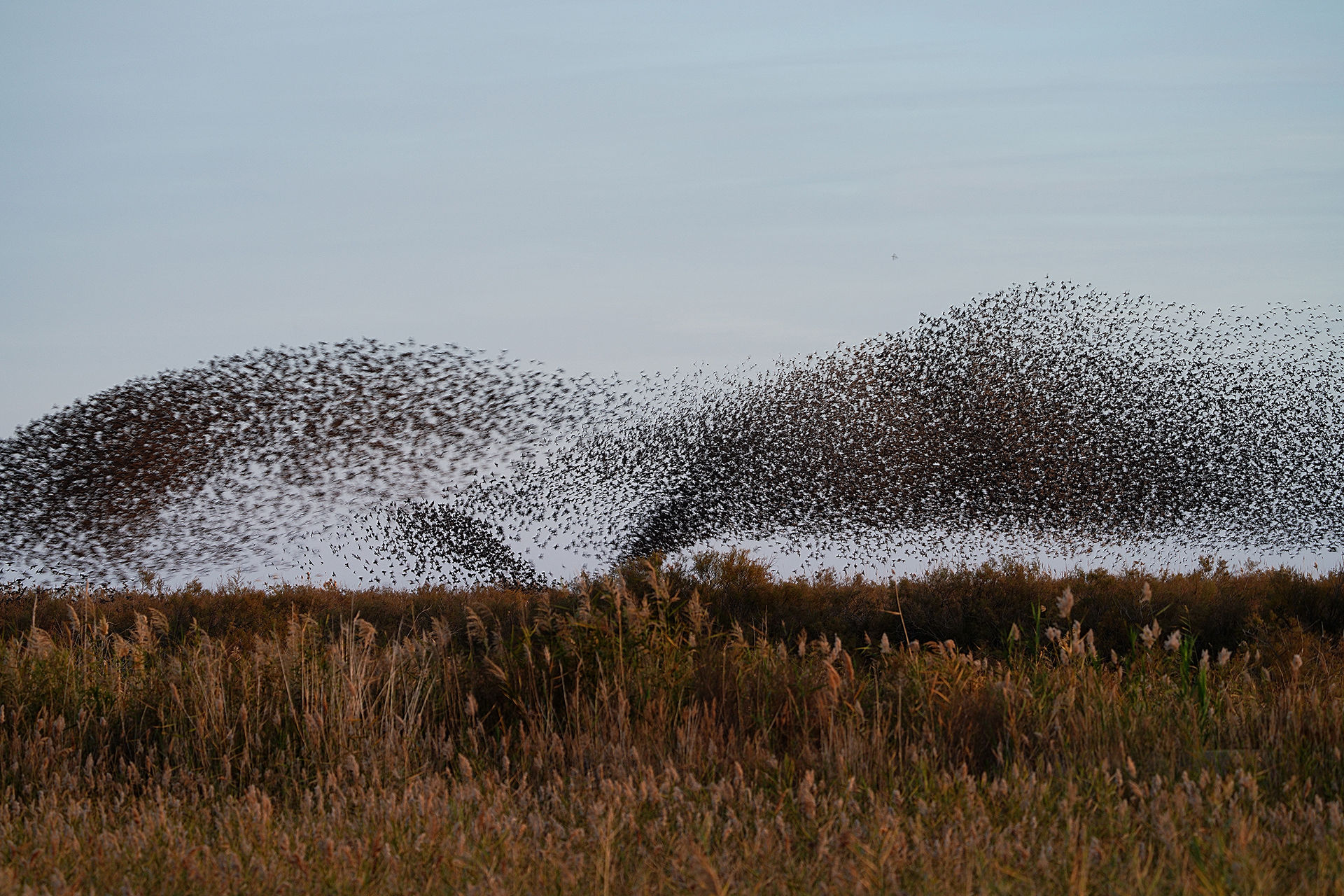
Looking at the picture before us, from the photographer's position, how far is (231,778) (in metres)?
5.39

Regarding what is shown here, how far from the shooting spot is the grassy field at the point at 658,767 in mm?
A: 3172

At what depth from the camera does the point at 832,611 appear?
1074 cm

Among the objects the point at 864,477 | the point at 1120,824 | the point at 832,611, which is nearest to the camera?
the point at 1120,824

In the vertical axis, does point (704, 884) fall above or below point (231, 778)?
above

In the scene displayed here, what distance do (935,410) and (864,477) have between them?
6.37ft

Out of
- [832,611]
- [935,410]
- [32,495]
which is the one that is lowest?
[832,611]

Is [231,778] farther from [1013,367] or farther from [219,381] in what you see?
[1013,367]

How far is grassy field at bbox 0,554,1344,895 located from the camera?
3172 mm

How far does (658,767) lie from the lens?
4.92 meters

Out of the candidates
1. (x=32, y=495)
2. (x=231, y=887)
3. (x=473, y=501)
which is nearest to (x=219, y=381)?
(x=32, y=495)

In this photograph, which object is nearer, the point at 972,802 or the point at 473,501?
the point at 972,802

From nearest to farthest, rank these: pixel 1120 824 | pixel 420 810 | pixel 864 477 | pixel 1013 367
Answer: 1. pixel 1120 824
2. pixel 420 810
3. pixel 864 477
4. pixel 1013 367

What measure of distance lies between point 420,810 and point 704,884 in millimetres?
1447

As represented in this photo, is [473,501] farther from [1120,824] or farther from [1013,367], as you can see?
[1120,824]
